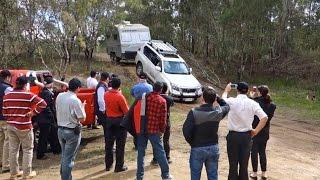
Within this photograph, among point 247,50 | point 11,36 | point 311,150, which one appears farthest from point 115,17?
point 311,150

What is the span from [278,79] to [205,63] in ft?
18.6

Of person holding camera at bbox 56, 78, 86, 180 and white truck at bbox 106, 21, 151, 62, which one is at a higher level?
white truck at bbox 106, 21, 151, 62

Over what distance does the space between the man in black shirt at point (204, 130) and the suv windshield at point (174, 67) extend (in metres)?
13.4

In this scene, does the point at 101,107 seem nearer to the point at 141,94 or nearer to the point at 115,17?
the point at 141,94

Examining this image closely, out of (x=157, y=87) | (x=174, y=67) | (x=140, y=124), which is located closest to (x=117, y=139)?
(x=140, y=124)

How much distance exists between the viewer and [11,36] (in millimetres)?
22578

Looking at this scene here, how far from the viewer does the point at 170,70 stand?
65.5ft

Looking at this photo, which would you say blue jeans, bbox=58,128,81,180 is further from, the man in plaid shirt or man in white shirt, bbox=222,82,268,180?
man in white shirt, bbox=222,82,268,180

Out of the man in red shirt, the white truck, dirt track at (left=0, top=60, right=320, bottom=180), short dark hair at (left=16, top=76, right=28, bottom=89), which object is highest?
the white truck

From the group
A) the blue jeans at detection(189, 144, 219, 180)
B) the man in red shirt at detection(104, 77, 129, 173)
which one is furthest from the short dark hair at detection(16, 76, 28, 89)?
the blue jeans at detection(189, 144, 219, 180)

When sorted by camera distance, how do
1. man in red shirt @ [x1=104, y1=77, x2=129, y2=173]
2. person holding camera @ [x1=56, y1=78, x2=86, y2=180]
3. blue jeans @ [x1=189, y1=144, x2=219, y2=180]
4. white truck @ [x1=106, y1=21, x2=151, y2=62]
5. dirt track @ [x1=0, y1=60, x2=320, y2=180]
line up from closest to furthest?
1. blue jeans @ [x1=189, y1=144, x2=219, y2=180]
2. person holding camera @ [x1=56, y1=78, x2=86, y2=180]
3. man in red shirt @ [x1=104, y1=77, x2=129, y2=173]
4. dirt track @ [x1=0, y1=60, x2=320, y2=180]
5. white truck @ [x1=106, y1=21, x2=151, y2=62]

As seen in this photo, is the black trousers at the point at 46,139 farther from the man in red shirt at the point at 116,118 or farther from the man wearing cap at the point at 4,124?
the man in red shirt at the point at 116,118

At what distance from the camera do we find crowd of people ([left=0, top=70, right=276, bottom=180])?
6508 mm

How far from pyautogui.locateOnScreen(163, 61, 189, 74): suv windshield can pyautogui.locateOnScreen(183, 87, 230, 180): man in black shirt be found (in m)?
13.4
